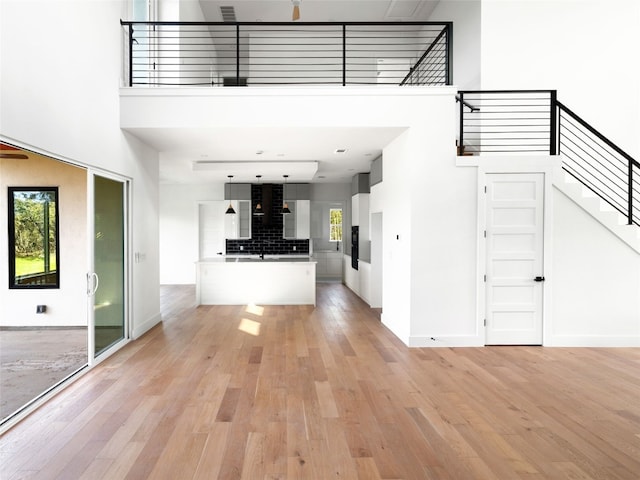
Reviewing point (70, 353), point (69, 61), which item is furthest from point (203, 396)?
point (69, 61)

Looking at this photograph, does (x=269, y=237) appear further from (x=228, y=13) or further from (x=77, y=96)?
(x=77, y=96)

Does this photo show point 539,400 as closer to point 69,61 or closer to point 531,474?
point 531,474

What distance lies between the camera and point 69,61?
3523mm

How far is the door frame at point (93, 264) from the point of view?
3.99 meters

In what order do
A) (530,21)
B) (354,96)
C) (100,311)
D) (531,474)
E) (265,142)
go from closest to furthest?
(531,474) < (100,311) < (354,96) < (265,142) < (530,21)

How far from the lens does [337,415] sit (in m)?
2.89

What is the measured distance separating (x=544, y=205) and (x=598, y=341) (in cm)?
182

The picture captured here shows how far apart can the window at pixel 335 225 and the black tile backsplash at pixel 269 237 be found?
2.69 ft

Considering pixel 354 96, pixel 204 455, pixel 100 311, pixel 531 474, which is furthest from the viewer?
pixel 354 96

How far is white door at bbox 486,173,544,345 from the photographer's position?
469cm

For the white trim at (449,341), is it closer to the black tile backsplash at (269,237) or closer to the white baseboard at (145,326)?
the white baseboard at (145,326)

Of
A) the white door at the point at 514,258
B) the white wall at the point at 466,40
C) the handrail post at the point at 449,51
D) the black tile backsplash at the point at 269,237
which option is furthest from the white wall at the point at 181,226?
the white door at the point at 514,258

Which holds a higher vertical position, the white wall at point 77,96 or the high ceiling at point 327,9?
the high ceiling at point 327,9

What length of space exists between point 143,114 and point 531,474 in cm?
508
